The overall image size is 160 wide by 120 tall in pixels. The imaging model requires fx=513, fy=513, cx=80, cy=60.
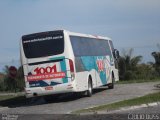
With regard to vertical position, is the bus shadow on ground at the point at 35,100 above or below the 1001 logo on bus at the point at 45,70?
below

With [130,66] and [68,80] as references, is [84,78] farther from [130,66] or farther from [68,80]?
[130,66]

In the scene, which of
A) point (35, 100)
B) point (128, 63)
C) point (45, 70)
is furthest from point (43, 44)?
point (128, 63)

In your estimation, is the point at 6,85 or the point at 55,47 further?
the point at 6,85

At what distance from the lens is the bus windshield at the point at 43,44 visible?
79.6ft

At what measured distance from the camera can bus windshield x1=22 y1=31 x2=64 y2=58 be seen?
24250mm

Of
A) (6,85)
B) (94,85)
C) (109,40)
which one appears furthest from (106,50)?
(6,85)

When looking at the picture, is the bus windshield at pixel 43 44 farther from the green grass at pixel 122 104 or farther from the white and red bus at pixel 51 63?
the green grass at pixel 122 104

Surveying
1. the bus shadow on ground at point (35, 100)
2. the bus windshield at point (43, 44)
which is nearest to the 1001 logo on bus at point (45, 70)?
the bus windshield at point (43, 44)

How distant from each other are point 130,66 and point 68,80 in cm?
2885

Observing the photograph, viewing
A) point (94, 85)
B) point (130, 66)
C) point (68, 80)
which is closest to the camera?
point (68, 80)

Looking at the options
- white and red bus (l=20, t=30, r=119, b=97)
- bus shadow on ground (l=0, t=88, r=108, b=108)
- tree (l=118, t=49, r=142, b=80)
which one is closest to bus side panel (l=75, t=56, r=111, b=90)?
white and red bus (l=20, t=30, r=119, b=97)

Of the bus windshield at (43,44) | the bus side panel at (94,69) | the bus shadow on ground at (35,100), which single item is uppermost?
the bus windshield at (43,44)

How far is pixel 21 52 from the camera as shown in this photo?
81.2 ft

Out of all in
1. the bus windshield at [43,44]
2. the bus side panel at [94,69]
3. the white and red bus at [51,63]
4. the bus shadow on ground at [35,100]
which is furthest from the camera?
the bus shadow on ground at [35,100]
